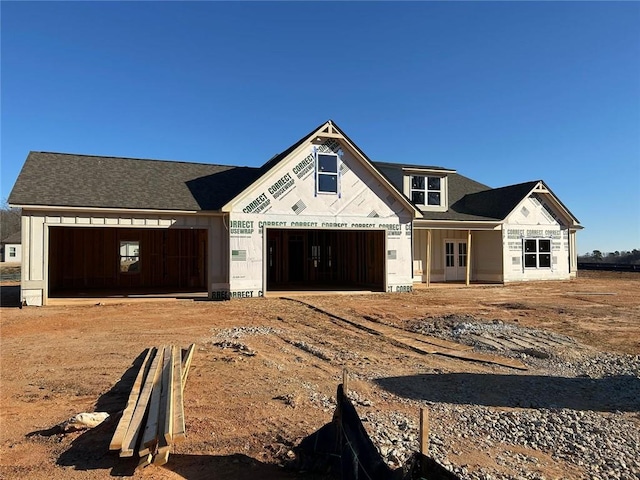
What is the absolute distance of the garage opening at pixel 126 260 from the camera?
20.2 metres

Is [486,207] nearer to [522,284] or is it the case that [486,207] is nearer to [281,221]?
[522,284]

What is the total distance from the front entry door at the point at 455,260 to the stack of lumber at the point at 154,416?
19.1 m

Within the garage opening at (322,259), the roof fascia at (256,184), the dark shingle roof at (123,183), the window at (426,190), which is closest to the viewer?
the dark shingle roof at (123,183)

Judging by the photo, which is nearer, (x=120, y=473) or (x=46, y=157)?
(x=120, y=473)

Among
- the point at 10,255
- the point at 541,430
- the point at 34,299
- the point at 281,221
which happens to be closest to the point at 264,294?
the point at 281,221

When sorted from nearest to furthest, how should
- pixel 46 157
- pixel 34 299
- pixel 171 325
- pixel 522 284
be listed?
1. pixel 171 325
2. pixel 34 299
3. pixel 46 157
4. pixel 522 284

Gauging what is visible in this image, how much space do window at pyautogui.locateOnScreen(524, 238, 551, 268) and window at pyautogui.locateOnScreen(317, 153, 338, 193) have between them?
12031mm

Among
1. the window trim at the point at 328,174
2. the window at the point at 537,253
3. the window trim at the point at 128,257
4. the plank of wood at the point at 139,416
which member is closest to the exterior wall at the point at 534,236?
the window at the point at 537,253

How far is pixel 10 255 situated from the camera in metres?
54.7

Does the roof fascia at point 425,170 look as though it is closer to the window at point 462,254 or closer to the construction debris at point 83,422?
the window at point 462,254

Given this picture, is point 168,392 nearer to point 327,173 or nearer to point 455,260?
point 327,173

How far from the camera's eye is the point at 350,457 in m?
3.52

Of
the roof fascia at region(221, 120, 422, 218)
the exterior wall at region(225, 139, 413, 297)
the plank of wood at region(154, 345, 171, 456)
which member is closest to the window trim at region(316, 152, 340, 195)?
the exterior wall at region(225, 139, 413, 297)

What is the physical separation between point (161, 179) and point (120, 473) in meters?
16.1
